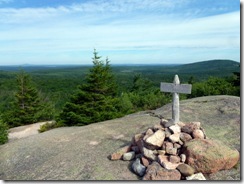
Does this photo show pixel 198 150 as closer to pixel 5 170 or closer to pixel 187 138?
pixel 187 138

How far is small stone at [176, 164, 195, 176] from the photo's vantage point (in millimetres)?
5285

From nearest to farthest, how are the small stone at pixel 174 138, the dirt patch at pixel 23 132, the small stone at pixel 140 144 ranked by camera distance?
the small stone at pixel 174 138 → the small stone at pixel 140 144 → the dirt patch at pixel 23 132

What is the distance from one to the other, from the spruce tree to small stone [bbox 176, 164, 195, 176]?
8.63m

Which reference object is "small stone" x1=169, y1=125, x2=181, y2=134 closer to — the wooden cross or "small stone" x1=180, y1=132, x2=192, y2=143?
"small stone" x1=180, y1=132, x2=192, y2=143

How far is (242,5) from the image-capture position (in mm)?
6004

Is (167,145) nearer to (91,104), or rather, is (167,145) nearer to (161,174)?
(161,174)

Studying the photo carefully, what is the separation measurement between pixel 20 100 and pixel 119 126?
16112 mm

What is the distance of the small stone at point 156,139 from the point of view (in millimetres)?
5957

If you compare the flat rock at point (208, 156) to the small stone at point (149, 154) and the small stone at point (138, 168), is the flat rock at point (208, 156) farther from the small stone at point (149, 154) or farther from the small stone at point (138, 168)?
the small stone at point (138, 168)

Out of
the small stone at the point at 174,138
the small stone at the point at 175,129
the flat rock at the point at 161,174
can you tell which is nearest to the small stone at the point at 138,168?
the flat rock at the point at 161,174

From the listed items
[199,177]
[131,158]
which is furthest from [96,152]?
[199,177]

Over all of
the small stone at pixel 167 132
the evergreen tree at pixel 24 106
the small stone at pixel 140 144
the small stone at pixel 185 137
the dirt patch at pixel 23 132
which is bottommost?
the dirt patch at pixel 23 132

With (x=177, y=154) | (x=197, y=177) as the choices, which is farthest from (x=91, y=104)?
(x=197, y=177)

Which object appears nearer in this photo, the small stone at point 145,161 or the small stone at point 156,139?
the small stone at point 145,161
